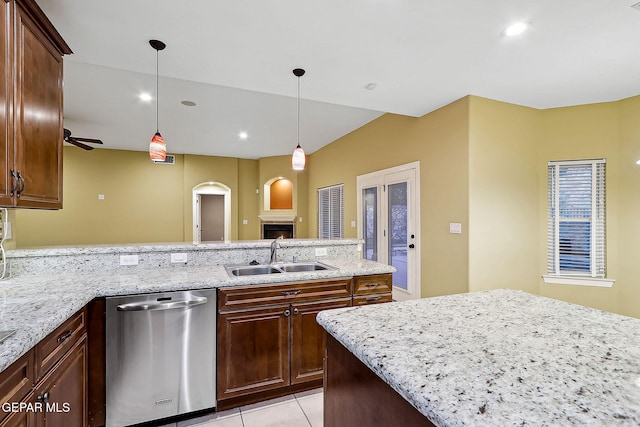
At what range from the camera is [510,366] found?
2.62 ft

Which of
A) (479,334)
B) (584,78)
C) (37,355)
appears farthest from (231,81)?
(584,78)

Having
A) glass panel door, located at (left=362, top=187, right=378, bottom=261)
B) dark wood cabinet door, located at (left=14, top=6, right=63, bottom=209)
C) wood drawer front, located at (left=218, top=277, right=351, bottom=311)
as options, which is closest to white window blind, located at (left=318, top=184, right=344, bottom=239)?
glass panel door, located at (left=362, top=187, right=378, bottom=261)

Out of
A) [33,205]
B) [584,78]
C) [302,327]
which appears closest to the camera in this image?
[33,205]

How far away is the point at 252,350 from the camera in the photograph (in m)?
2.10

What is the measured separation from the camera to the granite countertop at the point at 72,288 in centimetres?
117

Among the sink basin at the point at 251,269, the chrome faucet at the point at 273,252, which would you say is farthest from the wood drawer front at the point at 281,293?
the chrome faucet at the point at 273,252

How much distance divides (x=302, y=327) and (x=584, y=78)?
11.7 ft

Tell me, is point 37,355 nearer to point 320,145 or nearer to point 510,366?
point 510,366

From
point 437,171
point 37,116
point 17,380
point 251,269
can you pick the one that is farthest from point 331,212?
point 17,380

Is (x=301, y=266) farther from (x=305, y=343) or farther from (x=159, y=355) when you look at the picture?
(x=159, y=355)

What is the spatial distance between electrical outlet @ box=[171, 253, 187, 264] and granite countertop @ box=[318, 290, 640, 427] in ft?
5.62

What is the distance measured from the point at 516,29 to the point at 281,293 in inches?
103

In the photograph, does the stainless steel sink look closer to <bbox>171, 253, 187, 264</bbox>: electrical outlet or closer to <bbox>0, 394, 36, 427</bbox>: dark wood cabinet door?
<bbox>171, 253, 187, 264</bbox>: electrical outlet

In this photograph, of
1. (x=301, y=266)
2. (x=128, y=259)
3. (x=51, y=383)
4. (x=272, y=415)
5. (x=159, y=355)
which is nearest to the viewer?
(x=51, y=383)
